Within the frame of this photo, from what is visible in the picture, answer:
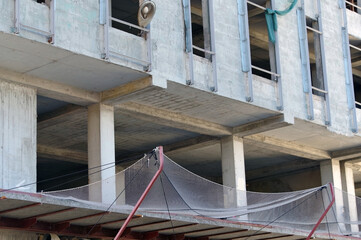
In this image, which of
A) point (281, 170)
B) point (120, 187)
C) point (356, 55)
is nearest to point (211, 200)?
point (120, 187)

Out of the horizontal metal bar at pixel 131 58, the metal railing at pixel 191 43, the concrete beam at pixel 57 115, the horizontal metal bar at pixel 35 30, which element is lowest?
the concrete beam at pixel 57 115

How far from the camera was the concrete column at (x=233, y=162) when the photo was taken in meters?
30.5

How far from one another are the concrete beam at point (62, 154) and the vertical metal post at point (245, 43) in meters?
9.43

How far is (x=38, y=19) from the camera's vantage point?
21672mm

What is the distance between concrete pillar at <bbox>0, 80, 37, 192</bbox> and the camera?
2294 centimetres

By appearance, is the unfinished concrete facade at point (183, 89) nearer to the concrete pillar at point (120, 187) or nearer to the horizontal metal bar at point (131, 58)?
the horizontal metal bar at point (131, 58)

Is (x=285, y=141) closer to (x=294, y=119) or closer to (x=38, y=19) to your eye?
(x=294, y=119)

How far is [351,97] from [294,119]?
3.95 meters

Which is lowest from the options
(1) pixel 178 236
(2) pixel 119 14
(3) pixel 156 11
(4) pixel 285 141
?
(1) pixel 178 236

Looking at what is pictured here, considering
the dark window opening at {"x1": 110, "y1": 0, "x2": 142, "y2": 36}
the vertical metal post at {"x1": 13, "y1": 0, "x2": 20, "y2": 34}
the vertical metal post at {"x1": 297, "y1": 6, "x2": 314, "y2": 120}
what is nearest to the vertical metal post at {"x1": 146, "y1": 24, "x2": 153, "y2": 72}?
the vertical metal post at {"x1": 13, "y1": 0, "x2": 20, "y2": 34}

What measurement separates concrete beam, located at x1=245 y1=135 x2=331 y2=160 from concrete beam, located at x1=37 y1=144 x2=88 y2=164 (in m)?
7.23

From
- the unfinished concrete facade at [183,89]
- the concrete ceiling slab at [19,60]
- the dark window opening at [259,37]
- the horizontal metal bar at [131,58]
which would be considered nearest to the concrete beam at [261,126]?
the unfinished concrete facade at [183,89]

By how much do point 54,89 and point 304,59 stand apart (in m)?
9.96

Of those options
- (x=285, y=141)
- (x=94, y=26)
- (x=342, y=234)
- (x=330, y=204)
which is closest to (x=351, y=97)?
(x=285, y=141)
